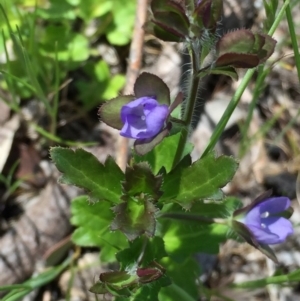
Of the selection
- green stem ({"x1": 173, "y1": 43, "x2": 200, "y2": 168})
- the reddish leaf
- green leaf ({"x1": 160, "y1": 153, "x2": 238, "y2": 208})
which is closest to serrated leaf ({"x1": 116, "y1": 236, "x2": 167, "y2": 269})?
green leaf ({"x1": 160, "y1": 153, "x2": 238, "y2": 208})

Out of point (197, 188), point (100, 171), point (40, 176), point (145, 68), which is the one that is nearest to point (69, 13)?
point (145, 68)

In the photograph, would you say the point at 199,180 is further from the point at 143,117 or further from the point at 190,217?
the point at 143,117

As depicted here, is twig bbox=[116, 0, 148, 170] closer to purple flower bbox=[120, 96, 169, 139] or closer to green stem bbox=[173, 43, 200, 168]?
green stem bbox=[173, 43, 200, 168]

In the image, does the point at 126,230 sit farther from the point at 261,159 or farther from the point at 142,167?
the point at 261,159

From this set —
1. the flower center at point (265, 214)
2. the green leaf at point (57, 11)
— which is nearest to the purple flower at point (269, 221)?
the flower center at point (265, 214)

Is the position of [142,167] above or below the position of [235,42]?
below

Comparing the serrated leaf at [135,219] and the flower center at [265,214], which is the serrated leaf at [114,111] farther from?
the flower center at [265,214]
